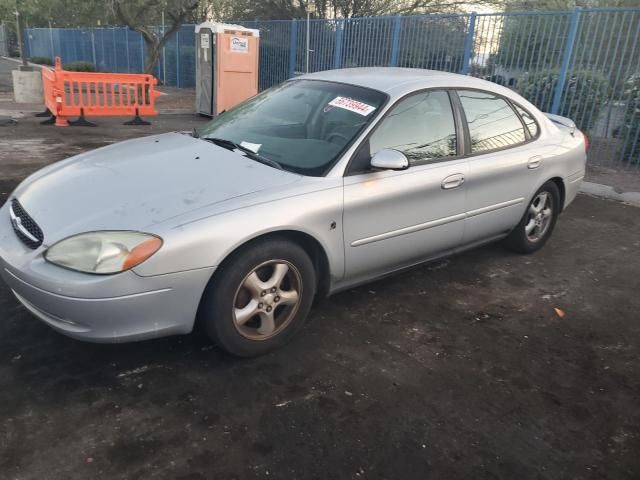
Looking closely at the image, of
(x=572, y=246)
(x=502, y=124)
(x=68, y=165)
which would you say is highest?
(x=502, y=124)

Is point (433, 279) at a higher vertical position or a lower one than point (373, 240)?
lower

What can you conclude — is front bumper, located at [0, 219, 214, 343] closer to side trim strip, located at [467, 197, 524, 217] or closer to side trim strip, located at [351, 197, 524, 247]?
side trim strip, located at [351, 197, 524, 247]

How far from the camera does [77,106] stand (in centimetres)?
1068

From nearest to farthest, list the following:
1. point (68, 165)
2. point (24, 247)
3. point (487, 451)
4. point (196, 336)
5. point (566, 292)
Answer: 1. point (487, 451)
2. point (24, 247)
3. point (196, 336)
4. point (68, 165)
5. point (566, 292)

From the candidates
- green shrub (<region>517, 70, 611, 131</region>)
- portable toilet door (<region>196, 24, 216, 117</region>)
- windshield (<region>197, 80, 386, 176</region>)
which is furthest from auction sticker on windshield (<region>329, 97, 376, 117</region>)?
portable toilet door (<region>196, 24, 216, 117</region>)

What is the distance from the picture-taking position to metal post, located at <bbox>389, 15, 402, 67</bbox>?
1138 cm

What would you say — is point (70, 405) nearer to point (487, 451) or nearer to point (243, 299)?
point (243, 299)

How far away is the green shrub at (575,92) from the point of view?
852cm

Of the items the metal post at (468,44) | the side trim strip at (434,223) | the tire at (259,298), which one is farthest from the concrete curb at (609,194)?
the tire at (259,298)

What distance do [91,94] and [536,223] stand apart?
9533 mm

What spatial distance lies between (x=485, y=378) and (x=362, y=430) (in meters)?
0.90

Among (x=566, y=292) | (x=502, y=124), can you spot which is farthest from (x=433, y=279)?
(x=502, y=124)

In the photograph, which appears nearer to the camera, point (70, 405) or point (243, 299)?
point (70, 405)

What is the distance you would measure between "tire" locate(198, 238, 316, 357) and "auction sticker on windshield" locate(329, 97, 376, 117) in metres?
1.11
